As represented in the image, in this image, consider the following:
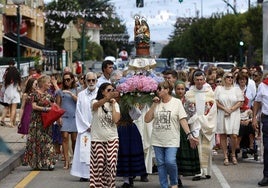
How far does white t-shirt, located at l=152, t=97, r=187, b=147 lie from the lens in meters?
9.68

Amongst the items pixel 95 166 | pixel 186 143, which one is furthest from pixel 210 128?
pixel 95 166

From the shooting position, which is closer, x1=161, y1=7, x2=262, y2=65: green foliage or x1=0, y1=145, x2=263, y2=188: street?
x1=0, y1=145, x2=263, y2=188: street

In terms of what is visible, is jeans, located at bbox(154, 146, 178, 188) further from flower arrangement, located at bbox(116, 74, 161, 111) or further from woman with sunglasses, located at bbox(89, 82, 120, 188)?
flower arrangement, located at bbox(116, 74, 161, 111)

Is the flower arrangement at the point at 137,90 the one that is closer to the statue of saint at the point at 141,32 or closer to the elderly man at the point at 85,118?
the elderly man at the point at 85,118

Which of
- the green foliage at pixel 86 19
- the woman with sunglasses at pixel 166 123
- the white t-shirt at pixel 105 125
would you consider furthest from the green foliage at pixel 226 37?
the white t-shirt at pixel 105 125

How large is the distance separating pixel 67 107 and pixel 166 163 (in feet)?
13.8

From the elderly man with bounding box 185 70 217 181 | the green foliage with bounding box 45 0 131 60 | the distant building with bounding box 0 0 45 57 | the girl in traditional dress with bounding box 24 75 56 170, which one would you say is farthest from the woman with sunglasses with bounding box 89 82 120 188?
the distant building with bounding box 0 0 45 57

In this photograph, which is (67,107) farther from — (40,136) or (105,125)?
(105,125)

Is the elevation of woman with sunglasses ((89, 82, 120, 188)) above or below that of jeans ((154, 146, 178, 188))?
above

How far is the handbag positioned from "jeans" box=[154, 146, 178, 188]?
3.36 m

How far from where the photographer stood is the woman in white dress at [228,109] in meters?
14.0

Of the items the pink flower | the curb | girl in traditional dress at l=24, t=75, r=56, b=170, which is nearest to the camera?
the pink flower

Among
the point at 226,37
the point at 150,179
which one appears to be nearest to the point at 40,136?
the point at 150,179

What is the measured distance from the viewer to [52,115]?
1281 centimetres
